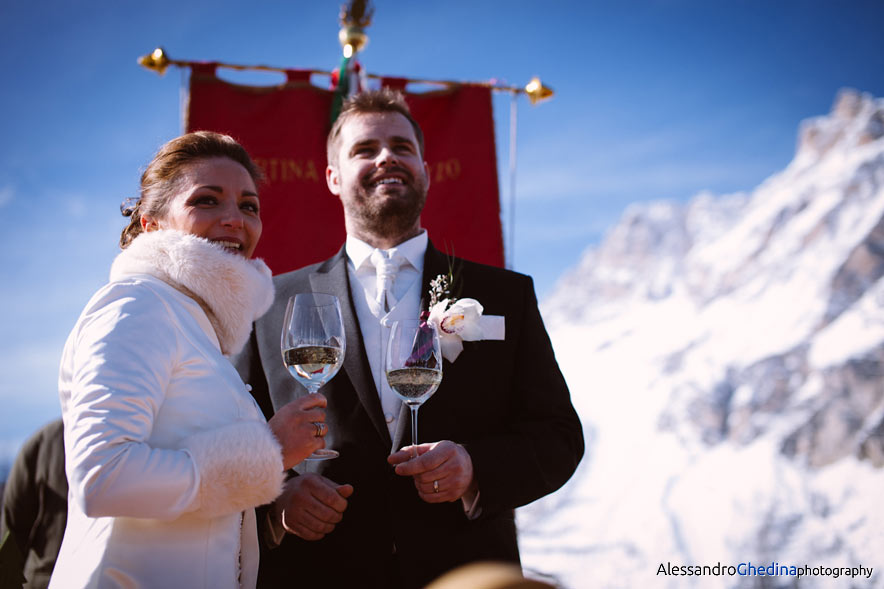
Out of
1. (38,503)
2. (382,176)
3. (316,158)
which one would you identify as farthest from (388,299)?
(38,503)

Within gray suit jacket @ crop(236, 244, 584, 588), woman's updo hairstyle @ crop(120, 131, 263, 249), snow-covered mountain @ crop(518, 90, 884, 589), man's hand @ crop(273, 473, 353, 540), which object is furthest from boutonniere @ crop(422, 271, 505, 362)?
snow-covered mountain @ crop(518, 90, 884, 589)

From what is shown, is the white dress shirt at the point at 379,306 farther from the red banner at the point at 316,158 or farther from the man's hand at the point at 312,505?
the red banner at the point at 316,158

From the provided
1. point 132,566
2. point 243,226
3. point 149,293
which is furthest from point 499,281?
point 132,566

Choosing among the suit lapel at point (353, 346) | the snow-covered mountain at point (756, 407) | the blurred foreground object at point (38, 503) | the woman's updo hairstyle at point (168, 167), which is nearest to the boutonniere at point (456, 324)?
the suit lapel at point (353, 346)

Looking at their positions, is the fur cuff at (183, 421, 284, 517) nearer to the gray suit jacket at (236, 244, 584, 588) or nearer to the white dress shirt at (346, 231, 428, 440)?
the gray suit jacket at (236, 244, 584, 588)

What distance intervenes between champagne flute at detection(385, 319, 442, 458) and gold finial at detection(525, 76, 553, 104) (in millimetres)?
4026

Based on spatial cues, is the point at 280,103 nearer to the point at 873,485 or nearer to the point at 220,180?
the point at 220,180

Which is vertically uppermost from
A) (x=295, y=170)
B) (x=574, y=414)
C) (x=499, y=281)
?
(x=295, y=170)

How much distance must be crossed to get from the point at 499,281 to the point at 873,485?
279 ft

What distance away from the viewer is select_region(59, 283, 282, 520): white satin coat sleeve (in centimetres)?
177

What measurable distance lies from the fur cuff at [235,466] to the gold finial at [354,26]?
14.8 feet

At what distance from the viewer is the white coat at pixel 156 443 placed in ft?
5.87

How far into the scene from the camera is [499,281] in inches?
141

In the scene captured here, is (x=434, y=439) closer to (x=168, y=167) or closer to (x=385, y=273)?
(x=385, y=273)
